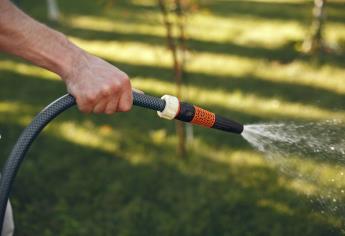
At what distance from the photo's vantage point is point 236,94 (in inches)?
229

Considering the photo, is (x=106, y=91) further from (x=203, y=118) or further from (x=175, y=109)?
(x=203, y=118)

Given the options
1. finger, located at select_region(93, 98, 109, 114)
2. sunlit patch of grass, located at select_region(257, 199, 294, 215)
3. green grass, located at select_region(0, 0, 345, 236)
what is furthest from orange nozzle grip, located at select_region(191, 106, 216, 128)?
sunlit patch of grass, located at select_region(257, 199, 294, 215)

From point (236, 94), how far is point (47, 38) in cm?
412

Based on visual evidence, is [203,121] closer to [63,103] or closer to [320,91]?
[63,103]

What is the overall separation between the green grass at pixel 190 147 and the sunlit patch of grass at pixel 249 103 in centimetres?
1

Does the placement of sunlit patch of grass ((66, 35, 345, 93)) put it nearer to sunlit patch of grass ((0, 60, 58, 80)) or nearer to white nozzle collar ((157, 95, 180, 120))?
sunlit patch of grass ((0, 60, 58, 80))

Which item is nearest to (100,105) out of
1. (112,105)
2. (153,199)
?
(112,105)

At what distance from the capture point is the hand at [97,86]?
1804 millimetres

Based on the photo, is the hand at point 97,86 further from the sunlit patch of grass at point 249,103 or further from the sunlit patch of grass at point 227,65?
the sunlit patch of grass at point 227,65

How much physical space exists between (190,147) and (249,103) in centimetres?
110

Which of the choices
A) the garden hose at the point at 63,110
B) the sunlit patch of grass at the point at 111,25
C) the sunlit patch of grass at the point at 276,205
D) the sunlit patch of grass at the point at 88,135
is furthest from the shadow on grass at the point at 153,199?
the sunlit patch of grass at the point at 111,25

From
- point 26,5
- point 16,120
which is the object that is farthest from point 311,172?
point 26,5

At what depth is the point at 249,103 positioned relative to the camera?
18.3 feet

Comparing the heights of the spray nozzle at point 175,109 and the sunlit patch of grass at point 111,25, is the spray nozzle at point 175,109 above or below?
above
